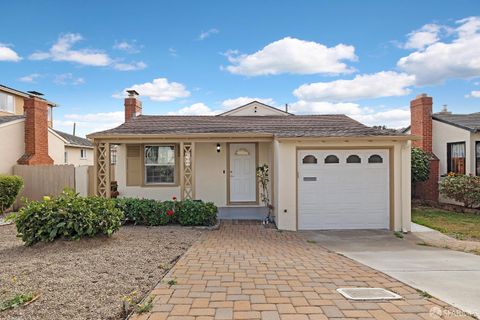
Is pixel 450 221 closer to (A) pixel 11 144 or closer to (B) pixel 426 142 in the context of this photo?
(B) pixel 426 142

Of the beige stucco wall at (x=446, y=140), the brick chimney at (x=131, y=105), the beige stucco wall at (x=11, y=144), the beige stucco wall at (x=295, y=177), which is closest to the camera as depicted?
the beige stucco wall at (x=295, y=177)

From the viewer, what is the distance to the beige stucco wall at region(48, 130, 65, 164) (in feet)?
61.3

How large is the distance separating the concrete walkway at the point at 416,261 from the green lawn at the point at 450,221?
0.85 m

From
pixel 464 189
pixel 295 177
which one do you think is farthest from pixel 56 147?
pixel 464 189

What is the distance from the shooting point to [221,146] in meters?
12.0

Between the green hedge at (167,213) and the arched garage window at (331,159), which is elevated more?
the arched garage window at (331,159)

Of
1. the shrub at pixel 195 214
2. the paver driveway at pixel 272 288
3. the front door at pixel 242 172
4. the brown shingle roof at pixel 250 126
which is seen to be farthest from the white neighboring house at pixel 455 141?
the shrub at pixel 195 214

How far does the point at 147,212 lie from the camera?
361 inches

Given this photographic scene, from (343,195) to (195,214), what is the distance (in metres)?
4.19

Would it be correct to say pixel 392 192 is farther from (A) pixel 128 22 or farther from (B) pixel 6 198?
(B) pixel 6 198

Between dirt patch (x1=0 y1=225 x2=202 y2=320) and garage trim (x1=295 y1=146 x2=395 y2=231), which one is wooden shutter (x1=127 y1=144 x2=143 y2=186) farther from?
garage trim (x1=295 y1=146 x2=395 y2=231)

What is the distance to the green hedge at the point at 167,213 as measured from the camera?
360 inches

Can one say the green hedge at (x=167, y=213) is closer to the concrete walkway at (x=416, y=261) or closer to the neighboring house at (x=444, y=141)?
the concrete walkway at (x=416, y=261)

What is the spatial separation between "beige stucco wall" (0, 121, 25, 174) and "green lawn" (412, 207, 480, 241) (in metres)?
15.0
